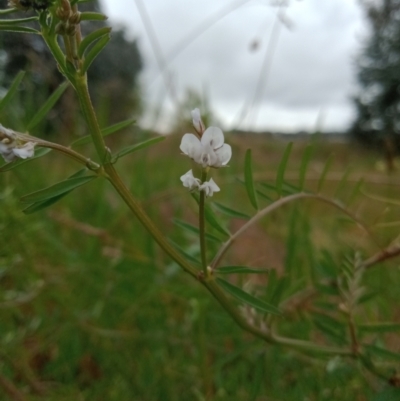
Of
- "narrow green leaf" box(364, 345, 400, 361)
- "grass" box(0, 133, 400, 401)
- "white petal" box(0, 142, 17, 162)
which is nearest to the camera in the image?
"white petal" box(0, 142, 17, 162)

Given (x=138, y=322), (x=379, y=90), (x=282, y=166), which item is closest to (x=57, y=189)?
(x=282, y=166)

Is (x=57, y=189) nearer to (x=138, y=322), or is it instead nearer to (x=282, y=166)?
(x=282, y=166)

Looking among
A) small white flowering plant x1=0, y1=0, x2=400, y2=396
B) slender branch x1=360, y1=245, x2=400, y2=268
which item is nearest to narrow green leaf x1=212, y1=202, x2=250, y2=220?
small white flowering plant x1=0, y1=0, x2=400, y2=396

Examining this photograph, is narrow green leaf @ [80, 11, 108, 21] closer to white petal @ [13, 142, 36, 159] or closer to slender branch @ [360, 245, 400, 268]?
white petal @ [13, 142, 36, 159]

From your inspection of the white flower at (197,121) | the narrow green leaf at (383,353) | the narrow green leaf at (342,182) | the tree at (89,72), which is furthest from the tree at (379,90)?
the white flower at (197,121)

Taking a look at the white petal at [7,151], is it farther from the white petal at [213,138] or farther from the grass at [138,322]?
the grass at [138,322]
